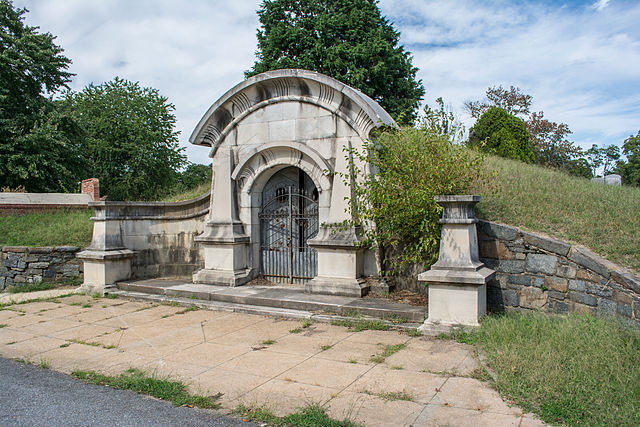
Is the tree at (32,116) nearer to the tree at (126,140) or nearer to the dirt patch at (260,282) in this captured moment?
the tree at (126,140)

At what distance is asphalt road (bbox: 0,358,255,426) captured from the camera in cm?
362

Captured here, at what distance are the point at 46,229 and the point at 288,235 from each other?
272 inches

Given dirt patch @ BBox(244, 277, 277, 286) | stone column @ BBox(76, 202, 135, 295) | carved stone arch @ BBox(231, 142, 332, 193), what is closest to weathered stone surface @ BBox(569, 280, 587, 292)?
carved stone arch @ BBox(231, 142, 332, 193)

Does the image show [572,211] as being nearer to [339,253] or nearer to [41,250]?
[339,253]

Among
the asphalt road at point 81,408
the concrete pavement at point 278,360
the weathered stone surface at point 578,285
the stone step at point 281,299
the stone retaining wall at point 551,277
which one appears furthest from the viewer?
the stone step at point 281,299

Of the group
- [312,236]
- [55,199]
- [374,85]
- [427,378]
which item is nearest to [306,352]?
[427,378]

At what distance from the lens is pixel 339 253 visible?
7.85 m

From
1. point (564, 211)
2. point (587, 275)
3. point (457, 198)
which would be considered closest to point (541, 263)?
point (587, 275)

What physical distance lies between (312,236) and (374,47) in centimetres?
1355

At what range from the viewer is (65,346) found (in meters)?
5.82

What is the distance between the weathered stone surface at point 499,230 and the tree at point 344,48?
14.0 m

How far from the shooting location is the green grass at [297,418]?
A: 3426 mm

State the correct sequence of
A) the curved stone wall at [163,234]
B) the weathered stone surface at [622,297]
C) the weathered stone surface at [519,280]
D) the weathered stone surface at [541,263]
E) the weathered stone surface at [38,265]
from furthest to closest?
the weathered stone surface at [38,265] → the curved stone wall at [163,234] → the weathered stone surface at [519,280] → the weathered stone surface at [541,263] → the weathered stone surface at [622,297]

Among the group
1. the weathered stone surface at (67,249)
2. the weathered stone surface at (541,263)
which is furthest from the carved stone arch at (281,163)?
the weathered stone surface at (67,249)
